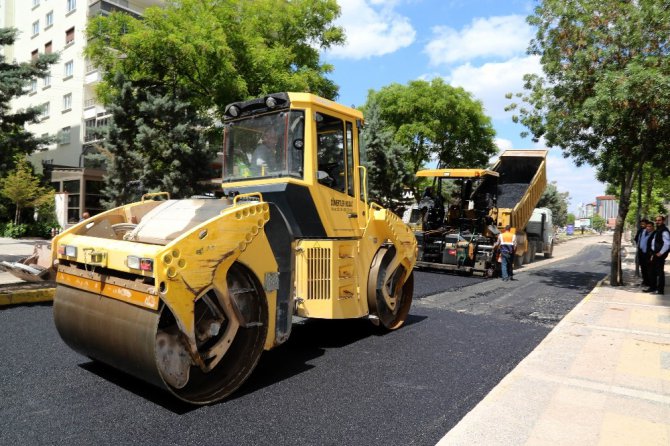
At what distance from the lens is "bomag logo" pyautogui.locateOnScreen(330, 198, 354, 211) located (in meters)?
5.39

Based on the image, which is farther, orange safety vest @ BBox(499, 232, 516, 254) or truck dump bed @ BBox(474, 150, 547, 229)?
truck dump bed @ BBox(474, 150, 547, 229)

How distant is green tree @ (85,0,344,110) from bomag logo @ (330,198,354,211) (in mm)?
12200

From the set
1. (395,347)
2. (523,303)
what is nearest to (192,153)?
(523,303)

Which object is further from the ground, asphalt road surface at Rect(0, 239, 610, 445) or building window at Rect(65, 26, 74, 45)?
building window at Rect(65, 26, 74, 45)

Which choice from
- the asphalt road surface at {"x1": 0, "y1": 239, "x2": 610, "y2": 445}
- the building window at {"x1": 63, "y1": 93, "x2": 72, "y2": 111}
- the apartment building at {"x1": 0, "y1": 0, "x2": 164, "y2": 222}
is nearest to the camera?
the asphalt road surface at {"x1": 0, "y1": 239, "x2": 610, "y2": 445}

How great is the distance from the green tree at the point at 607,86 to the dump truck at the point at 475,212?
2.66m

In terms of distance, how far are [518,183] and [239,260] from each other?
582 inches

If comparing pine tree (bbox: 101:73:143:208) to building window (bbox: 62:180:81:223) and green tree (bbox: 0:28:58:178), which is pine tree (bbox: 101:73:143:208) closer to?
green tree (bbox: 0:28:58:178)

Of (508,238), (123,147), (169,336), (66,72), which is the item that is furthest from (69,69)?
(169,336)

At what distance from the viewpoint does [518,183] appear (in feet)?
55.4

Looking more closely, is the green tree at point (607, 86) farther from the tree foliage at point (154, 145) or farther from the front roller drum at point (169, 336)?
the tree foliage at point (154, 145)

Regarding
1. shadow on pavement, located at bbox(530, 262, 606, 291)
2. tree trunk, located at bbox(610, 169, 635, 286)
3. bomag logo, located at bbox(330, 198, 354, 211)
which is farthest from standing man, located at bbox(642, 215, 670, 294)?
bomag logo, located at bbox(330, 198, 354, 211)


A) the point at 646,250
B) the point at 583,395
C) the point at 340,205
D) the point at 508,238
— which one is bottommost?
the point at 583,395

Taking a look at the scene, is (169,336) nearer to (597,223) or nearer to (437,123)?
(437,123)
